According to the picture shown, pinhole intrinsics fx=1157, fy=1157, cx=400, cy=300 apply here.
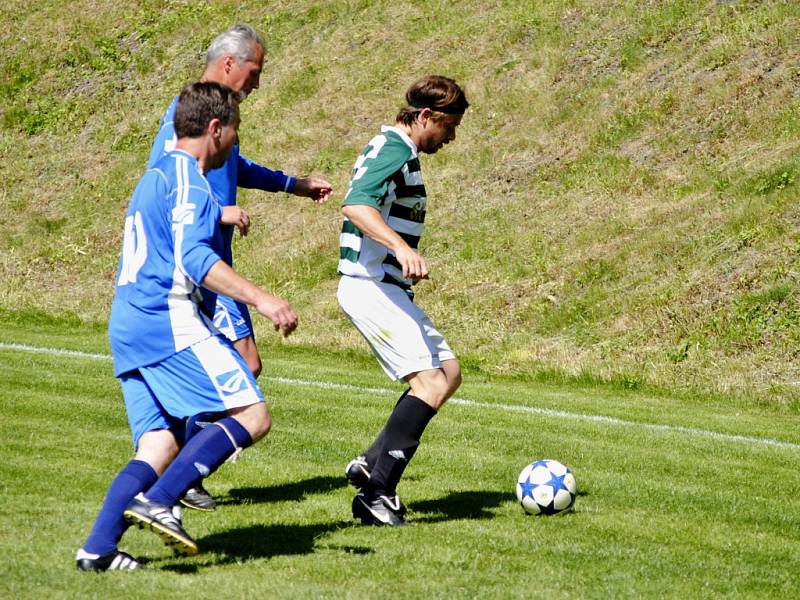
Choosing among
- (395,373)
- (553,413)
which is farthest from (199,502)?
(553,413)

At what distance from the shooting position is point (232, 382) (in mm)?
4988

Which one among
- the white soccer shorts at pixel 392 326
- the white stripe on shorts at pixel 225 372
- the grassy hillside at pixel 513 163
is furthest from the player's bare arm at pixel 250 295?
the grassy hillside at pixel 513 163

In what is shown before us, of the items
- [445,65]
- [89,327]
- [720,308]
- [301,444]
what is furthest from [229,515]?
[445,65]

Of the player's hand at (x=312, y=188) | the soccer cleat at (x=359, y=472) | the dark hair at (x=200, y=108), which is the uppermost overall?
the dark hair at (x=200, y=108)

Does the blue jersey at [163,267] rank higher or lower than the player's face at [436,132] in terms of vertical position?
lower

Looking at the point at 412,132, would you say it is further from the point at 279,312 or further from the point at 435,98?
the point at 279,312

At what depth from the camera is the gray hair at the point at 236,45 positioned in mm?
6953

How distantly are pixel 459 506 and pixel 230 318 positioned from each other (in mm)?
1852

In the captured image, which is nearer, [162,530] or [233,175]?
[162,530]

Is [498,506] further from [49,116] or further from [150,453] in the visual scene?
[49,116]

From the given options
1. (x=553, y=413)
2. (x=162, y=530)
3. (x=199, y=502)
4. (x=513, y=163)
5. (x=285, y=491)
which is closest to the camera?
(x=162, y=530)

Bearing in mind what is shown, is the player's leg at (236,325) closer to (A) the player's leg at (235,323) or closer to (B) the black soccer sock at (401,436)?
(A) the player's leg at (235,323)

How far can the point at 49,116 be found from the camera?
30.4 metres

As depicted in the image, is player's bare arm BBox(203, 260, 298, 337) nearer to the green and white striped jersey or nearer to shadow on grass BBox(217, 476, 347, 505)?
the green and white striped jersey
